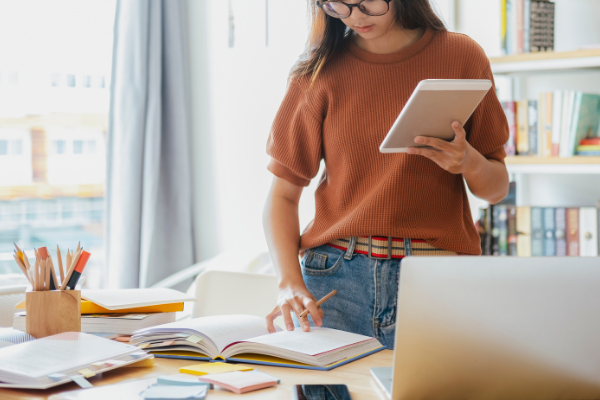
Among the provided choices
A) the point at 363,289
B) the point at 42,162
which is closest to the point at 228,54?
the point at 42,162

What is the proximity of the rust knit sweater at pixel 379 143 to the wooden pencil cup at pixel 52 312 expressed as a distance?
20.2 inches

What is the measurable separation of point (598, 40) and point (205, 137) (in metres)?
1.77

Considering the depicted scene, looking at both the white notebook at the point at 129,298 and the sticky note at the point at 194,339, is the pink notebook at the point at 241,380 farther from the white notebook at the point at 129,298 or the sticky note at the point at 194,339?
the white notebook at the point at 129,298

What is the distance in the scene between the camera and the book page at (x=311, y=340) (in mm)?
913

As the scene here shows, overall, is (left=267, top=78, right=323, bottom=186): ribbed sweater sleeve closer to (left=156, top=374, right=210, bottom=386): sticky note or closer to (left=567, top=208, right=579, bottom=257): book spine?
(left=156, top=374, right=210, bottom=386): sticky note

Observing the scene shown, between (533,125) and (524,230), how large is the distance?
37 cm

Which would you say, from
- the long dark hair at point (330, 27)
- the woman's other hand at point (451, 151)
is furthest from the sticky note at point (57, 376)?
the long dark hair at point (330, 27)

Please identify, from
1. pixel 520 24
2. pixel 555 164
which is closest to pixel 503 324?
pixel 555 164

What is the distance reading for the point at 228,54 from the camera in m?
2.78

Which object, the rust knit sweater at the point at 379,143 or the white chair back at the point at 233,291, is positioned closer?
the rust knit sweater at the point at 379,143

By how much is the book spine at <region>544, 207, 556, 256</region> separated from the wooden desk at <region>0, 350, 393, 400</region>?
4.23ft

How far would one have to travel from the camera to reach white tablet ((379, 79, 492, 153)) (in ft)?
2.97

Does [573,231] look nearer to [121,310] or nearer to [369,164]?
[369,164]

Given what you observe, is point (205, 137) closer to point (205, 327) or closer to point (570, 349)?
point (205, 327)
